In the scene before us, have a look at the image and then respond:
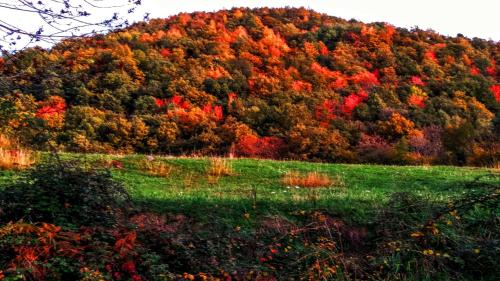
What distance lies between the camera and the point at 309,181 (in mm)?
12312

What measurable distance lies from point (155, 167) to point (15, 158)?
126 inches

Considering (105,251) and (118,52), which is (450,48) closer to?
(118,52)

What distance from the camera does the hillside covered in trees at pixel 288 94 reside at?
2797 centimetres

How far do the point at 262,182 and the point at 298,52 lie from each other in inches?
1271

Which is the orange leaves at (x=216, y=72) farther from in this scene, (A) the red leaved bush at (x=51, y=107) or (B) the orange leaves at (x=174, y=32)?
(A) the red leaved bush at (x=51, y=107)

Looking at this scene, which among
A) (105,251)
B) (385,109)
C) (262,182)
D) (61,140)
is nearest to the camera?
(105,251)

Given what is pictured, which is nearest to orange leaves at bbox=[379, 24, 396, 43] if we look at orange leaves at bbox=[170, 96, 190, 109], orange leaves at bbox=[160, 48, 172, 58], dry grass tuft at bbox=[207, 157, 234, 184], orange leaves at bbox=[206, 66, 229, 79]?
orange leaves at bbox=[206, 66, 229, 79]

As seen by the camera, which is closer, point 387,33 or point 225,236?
point 225,236

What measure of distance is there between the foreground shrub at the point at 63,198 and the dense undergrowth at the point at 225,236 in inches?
0.5

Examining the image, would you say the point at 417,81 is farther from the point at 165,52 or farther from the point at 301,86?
the point at 165,52

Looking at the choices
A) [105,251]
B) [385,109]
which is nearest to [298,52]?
[385,109]

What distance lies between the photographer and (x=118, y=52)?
35.2m

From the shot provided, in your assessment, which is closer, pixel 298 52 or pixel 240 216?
pixel 240 216

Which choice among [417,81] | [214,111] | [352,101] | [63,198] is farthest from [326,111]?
[63,198]
